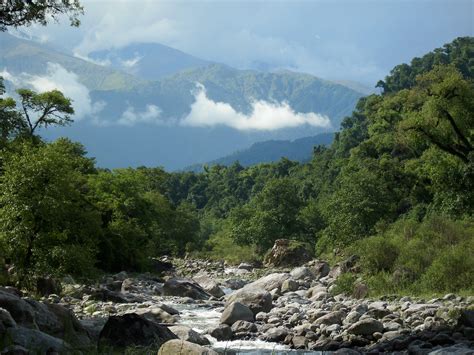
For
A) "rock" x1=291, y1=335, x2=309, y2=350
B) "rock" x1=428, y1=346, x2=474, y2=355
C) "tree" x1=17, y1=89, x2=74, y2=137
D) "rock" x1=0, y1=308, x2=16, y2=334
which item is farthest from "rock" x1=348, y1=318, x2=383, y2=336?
"tree" x1=17, y1=89, x2=74, y2=137

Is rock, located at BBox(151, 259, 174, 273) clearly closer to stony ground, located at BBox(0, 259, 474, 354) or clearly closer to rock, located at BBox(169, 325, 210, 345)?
stony ground, located at BBox(0, 259, 474, 354)

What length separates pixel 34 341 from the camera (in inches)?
438

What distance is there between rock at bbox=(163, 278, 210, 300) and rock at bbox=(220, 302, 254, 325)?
33.7 ft

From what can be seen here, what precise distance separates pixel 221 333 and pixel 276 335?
6.58 ft

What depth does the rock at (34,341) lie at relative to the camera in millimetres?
10789

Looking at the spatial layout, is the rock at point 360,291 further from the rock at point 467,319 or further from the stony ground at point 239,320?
the rock at point 467,319

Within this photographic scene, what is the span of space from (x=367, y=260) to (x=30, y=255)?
1732 centimetres

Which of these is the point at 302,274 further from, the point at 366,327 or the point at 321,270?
the point at 366,327

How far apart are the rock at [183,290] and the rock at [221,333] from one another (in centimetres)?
1281

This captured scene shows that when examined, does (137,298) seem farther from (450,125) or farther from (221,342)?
(450,125)

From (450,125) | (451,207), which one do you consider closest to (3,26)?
(450,125)

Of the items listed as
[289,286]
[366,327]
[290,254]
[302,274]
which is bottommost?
[290,254]

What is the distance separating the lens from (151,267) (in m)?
50.2

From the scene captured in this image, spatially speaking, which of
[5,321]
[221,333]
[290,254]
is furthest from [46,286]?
[290,254]
